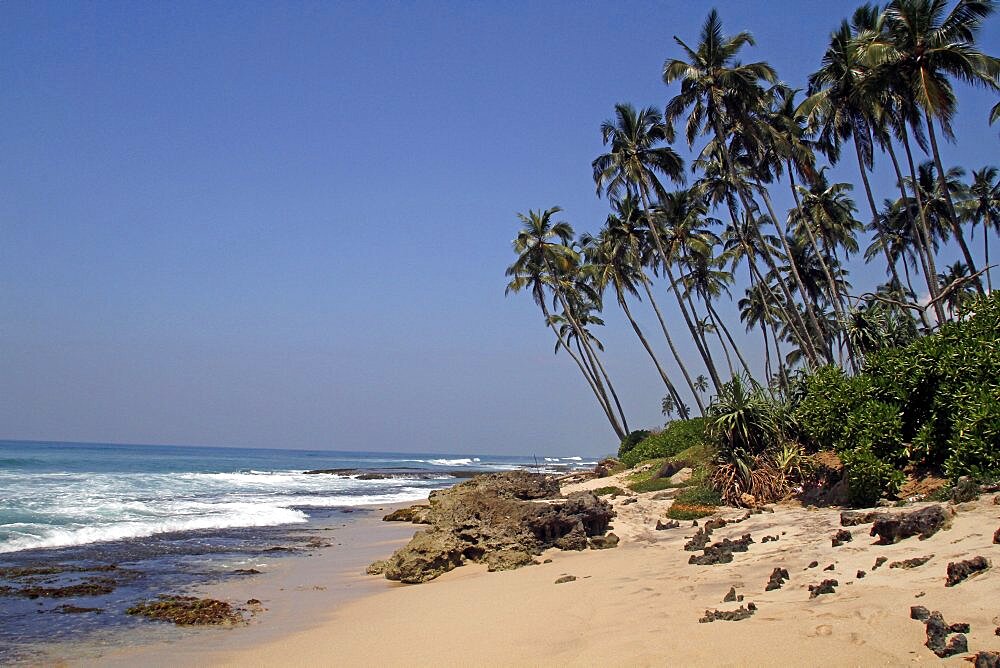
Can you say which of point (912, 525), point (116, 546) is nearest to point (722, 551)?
point (912, 525)

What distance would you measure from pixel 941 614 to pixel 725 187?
27336 mm

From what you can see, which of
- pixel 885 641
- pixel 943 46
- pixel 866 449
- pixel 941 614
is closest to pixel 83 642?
pixel 885 641

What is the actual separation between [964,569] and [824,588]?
1162 millimetres

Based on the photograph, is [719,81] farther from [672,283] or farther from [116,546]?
[116,546]

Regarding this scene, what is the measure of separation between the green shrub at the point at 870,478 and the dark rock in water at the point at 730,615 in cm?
607

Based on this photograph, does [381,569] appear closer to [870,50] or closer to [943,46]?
[870,50]

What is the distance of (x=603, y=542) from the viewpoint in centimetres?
1150

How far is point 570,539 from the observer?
1168cm

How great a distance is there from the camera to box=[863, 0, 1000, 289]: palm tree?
58.3 ft

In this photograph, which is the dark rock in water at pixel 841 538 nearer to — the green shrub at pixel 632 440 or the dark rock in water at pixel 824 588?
the dark rock in water at pixel 824 588

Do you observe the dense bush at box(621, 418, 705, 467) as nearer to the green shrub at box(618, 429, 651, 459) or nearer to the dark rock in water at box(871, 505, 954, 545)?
the green shrub at box(618, 429, 651, 459)

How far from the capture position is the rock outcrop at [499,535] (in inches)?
427

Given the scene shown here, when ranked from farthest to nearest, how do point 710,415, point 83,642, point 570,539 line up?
1. point 710,415
2. point 570,539
3. point 83,642

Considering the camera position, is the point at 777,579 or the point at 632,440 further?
the point at 632,440
